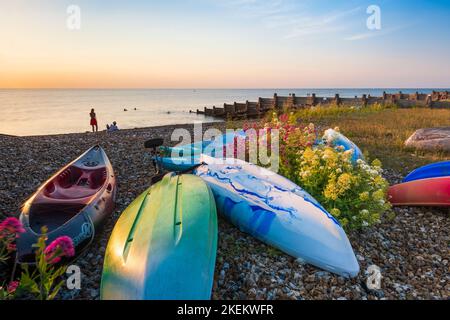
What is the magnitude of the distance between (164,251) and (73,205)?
2.23 meters

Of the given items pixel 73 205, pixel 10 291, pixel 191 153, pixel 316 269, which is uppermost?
pixel 191 153

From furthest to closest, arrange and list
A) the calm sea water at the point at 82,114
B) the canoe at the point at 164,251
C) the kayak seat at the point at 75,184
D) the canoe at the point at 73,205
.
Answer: the calm sea water at the point at 82,114 → the kayak seat at the point at 75,184 → the canoe at the point at 73,205 → the canoe at the point at 164,251

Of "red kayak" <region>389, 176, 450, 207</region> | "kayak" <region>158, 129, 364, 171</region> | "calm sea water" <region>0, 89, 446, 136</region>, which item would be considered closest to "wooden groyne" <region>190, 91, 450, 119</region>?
"calm sea water" <region>0, 89, 446, 136</region>

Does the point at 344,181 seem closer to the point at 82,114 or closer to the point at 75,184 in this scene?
the point at 75,184

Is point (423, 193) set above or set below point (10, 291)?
above

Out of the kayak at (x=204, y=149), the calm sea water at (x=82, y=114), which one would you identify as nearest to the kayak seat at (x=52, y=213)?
the kayak at (x=204, y=149)

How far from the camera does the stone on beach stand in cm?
845

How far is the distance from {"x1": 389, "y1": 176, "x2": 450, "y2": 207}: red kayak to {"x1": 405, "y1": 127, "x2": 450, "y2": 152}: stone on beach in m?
3.78

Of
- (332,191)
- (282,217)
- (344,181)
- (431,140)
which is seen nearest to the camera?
(282,217)

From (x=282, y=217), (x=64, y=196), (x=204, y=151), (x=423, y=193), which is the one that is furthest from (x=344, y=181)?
(x=64, y=196)

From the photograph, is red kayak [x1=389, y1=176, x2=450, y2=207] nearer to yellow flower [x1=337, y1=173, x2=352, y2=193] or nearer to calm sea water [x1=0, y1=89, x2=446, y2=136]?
yellow flower [x1=337, y1=173, x2=352, y2=193]

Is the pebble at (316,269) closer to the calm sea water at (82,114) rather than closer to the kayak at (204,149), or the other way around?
the kayak at (204,149)

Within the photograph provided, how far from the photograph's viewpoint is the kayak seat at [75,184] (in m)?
4.96

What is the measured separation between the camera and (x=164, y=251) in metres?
3.08
